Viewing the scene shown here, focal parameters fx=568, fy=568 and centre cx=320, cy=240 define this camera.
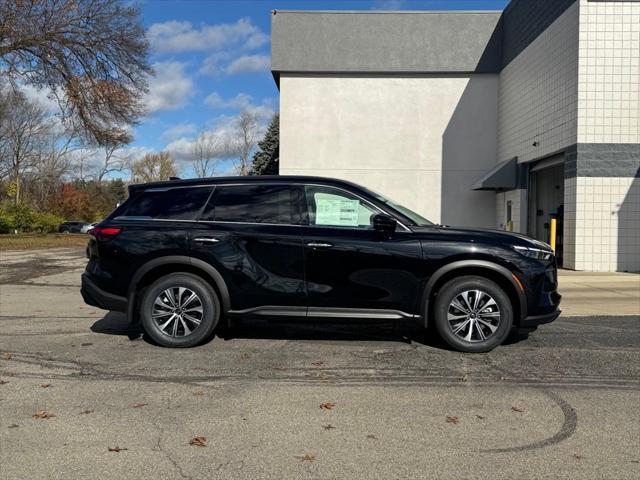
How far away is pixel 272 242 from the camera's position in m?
6.05

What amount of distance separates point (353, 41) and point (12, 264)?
1515 centimetres

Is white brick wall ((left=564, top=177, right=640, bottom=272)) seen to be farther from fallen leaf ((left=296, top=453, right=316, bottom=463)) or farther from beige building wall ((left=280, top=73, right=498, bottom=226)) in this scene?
fallen leaf ((left=296, top=453, right=316, bottom=463))

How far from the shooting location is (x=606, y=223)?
49.0ft

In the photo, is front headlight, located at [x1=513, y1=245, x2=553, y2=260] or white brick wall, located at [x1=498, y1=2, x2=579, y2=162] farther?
white brick wall, located at [x1=498, y1=2, x2=579, y2=162]

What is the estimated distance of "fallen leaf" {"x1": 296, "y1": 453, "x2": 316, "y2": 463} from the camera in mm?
3515

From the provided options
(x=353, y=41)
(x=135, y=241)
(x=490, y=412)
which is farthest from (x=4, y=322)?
(x=353, y=41)

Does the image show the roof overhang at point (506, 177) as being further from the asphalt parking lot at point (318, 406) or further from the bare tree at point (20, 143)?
the bare tree at point (20, 143)

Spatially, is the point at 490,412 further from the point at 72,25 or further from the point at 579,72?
the point at 72,25

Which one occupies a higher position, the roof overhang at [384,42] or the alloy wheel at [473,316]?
the roof overhang at [384,42]

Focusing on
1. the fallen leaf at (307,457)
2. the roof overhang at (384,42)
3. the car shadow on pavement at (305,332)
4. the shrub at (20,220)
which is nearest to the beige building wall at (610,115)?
the roof overhang at (384,42)

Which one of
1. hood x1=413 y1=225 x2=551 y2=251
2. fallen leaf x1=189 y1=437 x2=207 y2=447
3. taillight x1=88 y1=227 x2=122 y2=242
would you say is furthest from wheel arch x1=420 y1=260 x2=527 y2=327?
taillight x1=88 y1=227 x2=122 y2=242

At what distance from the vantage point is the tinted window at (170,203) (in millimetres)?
6328

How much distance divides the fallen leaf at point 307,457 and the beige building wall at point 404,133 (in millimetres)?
20659

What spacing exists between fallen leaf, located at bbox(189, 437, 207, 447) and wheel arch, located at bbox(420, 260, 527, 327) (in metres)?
2.87
